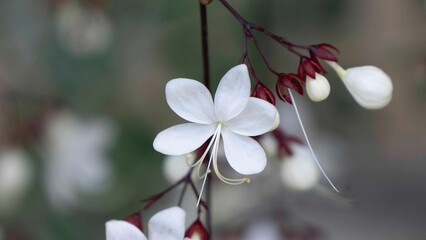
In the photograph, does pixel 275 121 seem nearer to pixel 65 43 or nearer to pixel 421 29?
pixel 65 43

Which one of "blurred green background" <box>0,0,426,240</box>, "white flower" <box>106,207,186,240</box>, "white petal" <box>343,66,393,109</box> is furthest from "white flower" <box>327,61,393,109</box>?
"blurred green background" <box>0,0,426,240</box>

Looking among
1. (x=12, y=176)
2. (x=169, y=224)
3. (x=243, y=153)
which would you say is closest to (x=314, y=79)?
(x=243, y=153)

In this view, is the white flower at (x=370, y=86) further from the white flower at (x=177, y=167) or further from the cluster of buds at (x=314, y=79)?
the white flower at (x=177, y=167)

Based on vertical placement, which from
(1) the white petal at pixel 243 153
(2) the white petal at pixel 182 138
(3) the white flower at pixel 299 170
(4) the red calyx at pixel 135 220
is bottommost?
(3) the white flower at pixel 299 170

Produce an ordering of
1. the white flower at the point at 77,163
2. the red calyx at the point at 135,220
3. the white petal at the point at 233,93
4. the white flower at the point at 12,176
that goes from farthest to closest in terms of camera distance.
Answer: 1. the white flower at the point at 77,163
2. the white flower at the point at 12,176
3. the red calyx at the point at 135,220
4. the white petal at the point at 233,93

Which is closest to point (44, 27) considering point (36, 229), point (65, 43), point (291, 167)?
point (65, 43)

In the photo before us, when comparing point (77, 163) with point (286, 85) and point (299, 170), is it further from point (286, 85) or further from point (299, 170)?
point (286, 85)

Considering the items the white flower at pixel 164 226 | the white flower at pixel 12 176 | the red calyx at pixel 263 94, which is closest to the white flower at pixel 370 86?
the red calyx at pixel 263 94

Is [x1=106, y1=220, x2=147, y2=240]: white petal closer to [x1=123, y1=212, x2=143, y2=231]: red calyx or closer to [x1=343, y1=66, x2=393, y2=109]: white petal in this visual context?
[x1=123, y1=212, x2=143, y2=231]: red calyx
